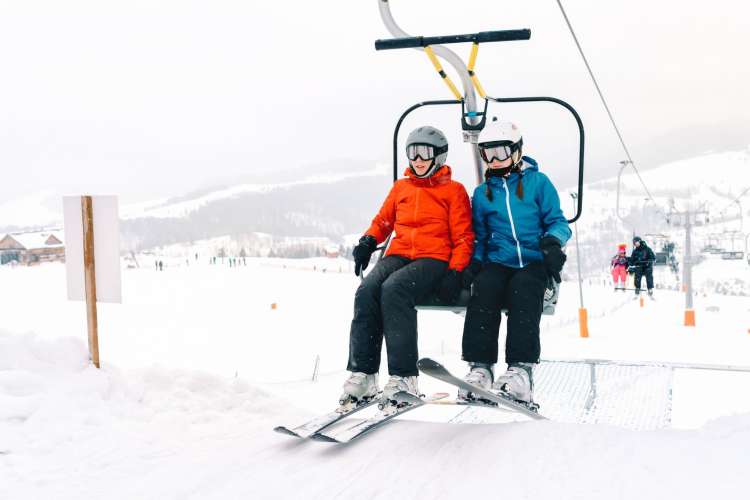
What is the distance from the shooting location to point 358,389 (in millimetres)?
4297

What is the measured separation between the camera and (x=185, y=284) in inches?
1335

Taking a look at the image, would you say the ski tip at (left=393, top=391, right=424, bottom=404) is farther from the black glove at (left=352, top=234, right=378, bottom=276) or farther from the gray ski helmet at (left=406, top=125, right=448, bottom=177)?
the gray ski helmet at (left=406, top=125, right=448, bottom=177)

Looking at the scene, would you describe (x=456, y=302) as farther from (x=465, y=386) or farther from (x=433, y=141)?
(x=433, y=141)

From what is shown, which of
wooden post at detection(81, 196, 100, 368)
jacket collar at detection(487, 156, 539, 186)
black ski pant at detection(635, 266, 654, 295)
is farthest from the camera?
black ski pant at detection(635, 266, 654, 295)

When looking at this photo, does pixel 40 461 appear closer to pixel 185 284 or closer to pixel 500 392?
pixel 500 392

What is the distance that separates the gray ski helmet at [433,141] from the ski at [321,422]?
1597 mm

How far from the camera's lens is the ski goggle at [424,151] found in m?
4.59

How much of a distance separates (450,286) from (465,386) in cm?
81

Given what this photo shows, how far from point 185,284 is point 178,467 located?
3110cm

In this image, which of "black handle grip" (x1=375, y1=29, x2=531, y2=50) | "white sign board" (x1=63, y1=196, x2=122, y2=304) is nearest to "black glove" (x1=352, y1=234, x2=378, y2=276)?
"black handle grip" (x1=375, y1=29, x2=531, y2=50)

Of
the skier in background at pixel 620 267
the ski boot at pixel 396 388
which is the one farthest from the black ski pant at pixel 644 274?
the ski boot at pixel 396 388

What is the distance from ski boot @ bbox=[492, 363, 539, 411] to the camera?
4219 mm

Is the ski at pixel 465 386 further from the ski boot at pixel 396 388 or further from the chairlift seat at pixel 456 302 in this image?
the chairlift seat at pixel 456 302

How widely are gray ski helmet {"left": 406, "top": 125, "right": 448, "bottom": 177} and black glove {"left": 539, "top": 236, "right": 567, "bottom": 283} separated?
2.95ft
